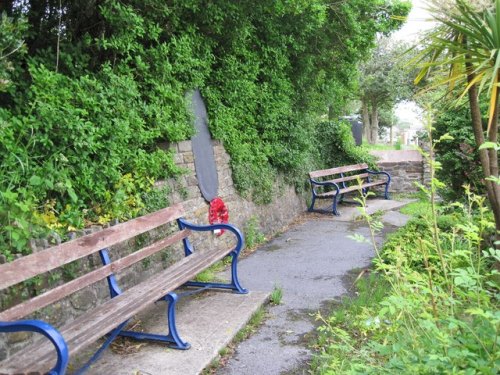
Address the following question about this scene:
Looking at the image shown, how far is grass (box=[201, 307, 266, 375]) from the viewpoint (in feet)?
10.4

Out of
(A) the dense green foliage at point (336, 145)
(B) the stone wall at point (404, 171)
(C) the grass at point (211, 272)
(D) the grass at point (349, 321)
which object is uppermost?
(A) the dense green foliage at point (336, 145)

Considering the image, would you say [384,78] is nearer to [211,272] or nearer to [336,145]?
[336,145]

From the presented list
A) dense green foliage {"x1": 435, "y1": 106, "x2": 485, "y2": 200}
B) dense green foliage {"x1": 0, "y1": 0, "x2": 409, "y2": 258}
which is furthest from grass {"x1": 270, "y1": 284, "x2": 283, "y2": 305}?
dense green foliage {"x1": 435, "y1": 106, "x2": 485, "y2": 200}

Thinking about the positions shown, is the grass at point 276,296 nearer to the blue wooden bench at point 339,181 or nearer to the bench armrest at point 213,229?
the bench armrest at point 213,229

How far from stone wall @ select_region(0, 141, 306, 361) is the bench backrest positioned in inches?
11.4

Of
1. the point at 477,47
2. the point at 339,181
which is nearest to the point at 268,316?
the point at 477,47

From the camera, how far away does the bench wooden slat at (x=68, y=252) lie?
2.62 meters

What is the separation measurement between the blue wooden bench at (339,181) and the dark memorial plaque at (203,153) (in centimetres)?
342

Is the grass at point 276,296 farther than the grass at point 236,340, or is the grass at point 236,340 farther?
the grass at point 276,296

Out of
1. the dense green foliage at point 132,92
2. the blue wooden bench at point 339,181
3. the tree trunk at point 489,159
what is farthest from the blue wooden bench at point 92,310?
the blue wooden bench at point 339,181

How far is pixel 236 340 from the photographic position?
3.61 metres

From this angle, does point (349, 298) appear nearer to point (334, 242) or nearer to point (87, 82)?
point (334, 242)

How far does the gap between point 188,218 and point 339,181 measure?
5045mm

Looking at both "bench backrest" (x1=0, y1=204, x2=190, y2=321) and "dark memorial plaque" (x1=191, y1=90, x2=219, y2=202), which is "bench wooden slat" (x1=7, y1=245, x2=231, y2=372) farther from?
"dark memorial plaque" (x1=191, y1=90, x2=219, y2=202)
